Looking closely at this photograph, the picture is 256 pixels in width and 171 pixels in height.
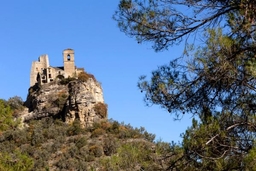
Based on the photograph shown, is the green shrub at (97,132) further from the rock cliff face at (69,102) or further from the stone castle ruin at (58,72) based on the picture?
the stone castle ruin at (58,72)

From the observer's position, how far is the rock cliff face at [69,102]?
Answer: 38938mm

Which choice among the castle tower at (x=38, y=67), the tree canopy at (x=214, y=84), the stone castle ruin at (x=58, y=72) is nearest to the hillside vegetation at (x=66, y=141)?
the stone castle ruin at (x=58, y=72)

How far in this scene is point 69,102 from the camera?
39906mm

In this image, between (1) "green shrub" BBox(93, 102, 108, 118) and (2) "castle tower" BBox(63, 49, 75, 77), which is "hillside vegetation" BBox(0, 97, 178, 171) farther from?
(2) "castle tower" BBox(63, 49, 75, 77)

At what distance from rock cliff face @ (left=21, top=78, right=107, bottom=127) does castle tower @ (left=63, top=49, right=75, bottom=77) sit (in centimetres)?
211

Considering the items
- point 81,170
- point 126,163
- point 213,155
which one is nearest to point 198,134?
point 213,155

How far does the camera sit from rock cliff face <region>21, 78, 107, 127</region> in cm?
3894

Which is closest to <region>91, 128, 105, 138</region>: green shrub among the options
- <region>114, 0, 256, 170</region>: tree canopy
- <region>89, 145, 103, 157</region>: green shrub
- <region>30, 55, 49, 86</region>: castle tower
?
<region>89, 145, 103, 157</region>: green shrub

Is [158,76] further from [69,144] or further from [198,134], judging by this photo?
[69,144]

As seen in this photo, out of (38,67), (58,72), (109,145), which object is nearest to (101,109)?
(109,145)

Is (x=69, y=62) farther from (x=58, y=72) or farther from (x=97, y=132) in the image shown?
(x=97, y=132)

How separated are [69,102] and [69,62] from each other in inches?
243

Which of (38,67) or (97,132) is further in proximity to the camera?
(38,67)

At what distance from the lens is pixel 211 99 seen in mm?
8406
